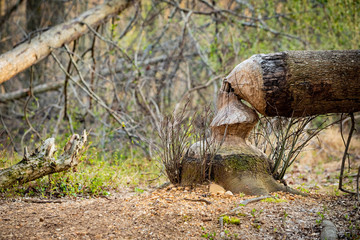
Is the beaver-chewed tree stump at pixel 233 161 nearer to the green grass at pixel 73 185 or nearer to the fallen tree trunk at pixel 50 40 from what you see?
the green grass at pixel 73 185

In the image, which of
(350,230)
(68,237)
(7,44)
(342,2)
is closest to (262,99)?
(350,230)

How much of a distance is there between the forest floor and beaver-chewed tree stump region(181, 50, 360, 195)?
202 mm

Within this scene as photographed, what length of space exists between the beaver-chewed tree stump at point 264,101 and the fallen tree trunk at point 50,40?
304cm

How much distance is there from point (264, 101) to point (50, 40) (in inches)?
156

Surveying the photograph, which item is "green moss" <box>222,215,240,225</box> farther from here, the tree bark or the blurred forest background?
the blurred forest background

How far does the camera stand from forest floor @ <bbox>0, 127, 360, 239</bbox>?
252cm

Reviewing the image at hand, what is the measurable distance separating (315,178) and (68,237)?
454 centimetres

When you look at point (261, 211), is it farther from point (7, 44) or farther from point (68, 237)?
point (7, 44)

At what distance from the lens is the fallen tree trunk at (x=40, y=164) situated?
341 cm

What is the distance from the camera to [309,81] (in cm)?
293

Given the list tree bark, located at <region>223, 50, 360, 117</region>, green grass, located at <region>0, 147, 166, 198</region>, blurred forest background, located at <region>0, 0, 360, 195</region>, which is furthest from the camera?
blurred forest background, located at <region>0, 0, 360, 195</region>

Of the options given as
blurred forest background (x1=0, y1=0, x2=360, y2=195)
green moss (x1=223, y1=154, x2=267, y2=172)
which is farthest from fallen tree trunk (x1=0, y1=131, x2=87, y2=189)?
blurred forest background (x1=0, y1=0, x2=360, y2=195)

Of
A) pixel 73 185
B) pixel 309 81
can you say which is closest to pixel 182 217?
pixel 309 81

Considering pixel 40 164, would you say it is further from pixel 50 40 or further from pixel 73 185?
pixel 50 40
